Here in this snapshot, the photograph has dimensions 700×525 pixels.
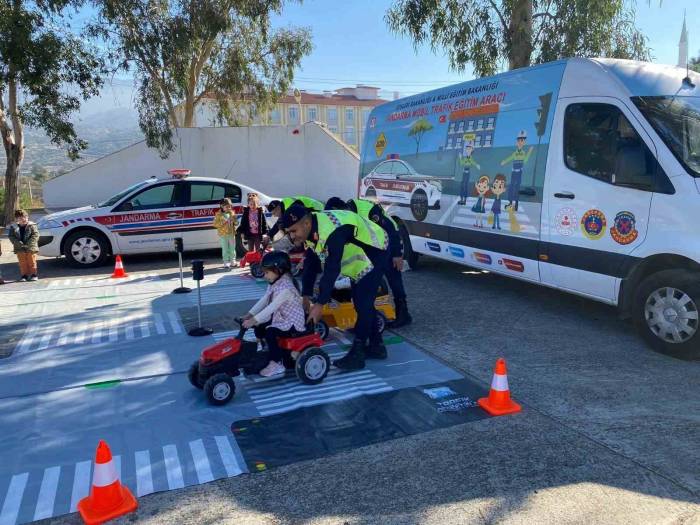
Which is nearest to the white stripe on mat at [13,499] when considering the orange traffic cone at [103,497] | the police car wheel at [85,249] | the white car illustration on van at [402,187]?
the orange traffic cone at [103,497]

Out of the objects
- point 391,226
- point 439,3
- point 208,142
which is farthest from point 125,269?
point 208,142

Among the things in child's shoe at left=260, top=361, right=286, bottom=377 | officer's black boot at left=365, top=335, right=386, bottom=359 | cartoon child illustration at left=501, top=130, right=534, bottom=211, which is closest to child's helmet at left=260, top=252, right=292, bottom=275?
child's shoe at left=260, top=361, right=286, bottom=377

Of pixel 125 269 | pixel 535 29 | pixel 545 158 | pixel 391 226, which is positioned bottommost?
pixel 125 269

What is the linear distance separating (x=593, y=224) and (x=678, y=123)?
120cm

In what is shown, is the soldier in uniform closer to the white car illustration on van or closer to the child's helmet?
the child's helmet

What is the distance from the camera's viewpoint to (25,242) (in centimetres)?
954

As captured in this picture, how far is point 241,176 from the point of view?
908 inches

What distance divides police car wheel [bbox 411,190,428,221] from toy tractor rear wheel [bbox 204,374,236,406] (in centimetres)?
496

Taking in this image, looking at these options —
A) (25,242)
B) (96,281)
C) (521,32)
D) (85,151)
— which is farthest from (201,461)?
(85,151)

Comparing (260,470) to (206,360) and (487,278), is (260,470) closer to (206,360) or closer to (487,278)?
(206,360)

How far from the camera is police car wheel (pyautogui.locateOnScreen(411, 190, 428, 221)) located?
8.71 meters

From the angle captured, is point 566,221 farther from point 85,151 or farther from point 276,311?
point 85,151

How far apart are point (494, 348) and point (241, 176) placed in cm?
1862

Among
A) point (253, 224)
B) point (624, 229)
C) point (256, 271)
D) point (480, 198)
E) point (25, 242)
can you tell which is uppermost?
point (480, 198)
